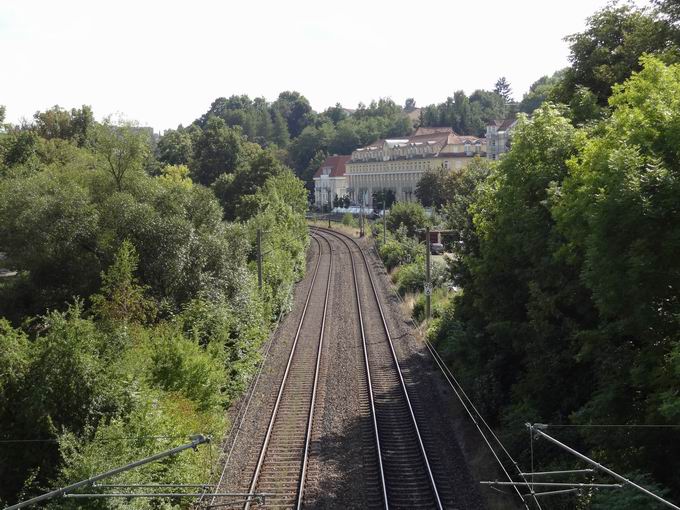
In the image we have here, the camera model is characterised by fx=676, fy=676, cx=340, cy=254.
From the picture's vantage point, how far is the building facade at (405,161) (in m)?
95.8

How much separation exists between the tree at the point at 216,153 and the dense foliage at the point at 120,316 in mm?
40821

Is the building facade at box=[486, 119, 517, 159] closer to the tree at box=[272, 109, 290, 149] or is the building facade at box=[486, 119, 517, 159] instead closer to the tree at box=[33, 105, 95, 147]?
the tree at box=[33, 105, 95, 147]

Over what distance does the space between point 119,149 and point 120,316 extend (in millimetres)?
11318

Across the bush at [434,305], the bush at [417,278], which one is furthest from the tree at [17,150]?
the bush at [434,305]

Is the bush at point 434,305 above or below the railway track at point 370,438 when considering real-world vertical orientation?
above

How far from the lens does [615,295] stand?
41.0ft

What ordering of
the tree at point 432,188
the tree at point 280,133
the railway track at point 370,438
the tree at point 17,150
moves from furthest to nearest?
1. the tree at point 280,133
2. the tree at point 432,188
3. the tree at point 17,150
4. the railway track at point 370,438

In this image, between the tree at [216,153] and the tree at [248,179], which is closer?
the tree at [248,179]

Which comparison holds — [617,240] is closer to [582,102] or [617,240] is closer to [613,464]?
[613,464]

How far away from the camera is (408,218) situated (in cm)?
6303

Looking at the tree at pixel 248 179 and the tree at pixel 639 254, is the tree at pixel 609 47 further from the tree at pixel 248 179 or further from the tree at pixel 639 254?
the tree at pixel 248 179

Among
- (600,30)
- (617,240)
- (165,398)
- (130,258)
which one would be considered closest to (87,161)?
(130,258)

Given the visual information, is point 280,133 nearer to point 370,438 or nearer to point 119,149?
point 119,149

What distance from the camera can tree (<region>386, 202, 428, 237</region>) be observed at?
62844mm
